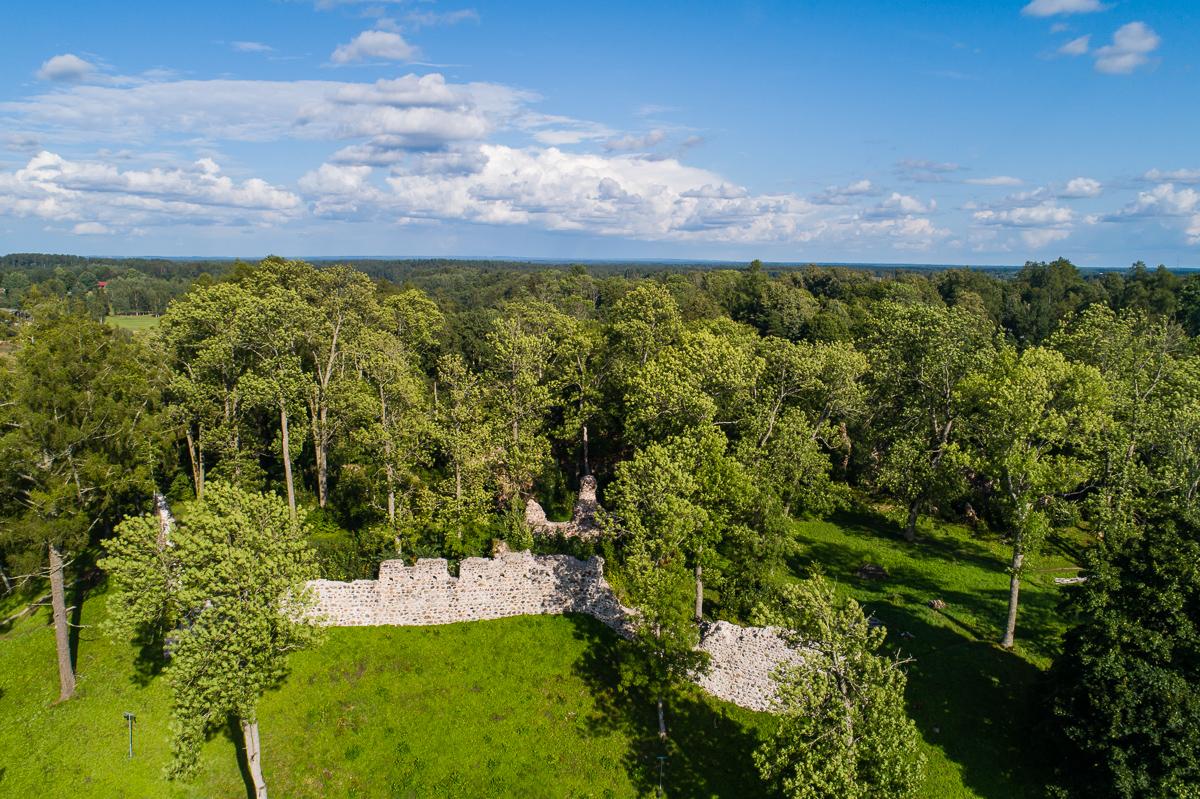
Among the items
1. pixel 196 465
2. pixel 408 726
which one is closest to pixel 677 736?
pixel 408 726

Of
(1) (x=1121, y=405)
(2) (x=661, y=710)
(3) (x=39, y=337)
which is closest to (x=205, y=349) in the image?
(3) (x=39, y=337)

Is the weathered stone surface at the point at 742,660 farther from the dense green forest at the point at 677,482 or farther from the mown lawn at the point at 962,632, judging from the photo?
the mown lawn at the point at 962,632

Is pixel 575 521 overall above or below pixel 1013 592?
below

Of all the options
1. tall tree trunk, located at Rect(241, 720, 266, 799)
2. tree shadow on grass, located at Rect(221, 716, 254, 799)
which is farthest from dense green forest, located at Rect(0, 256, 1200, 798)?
tree shadow on grass, located at Rect(221, 716, 254, 799)

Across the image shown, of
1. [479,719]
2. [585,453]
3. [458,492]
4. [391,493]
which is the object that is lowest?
[479,719]

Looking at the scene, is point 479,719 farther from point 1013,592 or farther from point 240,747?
point 1013,592

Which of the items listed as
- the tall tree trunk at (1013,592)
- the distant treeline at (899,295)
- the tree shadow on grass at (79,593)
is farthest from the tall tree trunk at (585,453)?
the distant treeline at (899,295)

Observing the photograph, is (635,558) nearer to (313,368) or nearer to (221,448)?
(221,448)
